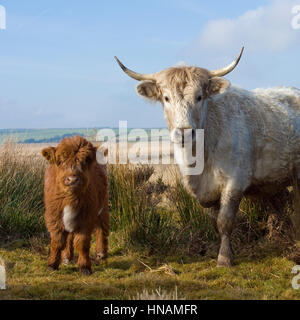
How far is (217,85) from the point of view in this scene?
19.4ft

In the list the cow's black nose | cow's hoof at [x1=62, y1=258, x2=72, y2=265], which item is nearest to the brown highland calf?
cow's hoof at [x1=62, y1=258, x2=72, y2=265]

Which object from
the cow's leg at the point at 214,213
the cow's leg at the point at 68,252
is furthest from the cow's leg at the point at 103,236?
the cow's leg at the point at 214,213

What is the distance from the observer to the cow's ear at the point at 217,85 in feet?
19.2

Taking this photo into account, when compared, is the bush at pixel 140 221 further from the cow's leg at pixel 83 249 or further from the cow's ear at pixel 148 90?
the cow's ear at pixel 148 90

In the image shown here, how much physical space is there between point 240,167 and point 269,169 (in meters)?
0.67

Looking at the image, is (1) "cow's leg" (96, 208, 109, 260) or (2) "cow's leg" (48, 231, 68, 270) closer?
(2) "cow's leg" (48, 231, 68, 270)

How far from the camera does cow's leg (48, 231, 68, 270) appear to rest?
5602 mm

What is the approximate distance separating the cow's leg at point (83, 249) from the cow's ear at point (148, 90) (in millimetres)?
1929

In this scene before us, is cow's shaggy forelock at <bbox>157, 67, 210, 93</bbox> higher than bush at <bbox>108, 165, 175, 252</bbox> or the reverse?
higher

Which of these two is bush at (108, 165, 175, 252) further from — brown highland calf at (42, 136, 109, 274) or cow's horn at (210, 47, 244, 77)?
cow's horn at (210, 47, 244, 77)

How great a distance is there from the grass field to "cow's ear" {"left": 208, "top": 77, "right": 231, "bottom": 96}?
1730 mm

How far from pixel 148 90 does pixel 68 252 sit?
94.1 inches
